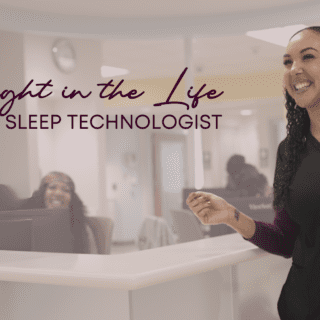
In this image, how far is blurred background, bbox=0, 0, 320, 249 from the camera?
3629 millimetres

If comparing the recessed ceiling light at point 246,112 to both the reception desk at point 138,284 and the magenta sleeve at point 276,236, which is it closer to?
the reception desk at point 138,284

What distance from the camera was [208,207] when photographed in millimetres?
1285

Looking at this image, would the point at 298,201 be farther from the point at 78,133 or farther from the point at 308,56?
the point at 78,133

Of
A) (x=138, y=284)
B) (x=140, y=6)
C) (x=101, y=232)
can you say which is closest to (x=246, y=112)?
(x=140, y=6)

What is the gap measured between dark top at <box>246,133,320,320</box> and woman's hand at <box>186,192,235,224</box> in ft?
0.57

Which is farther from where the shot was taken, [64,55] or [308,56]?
[64,55]

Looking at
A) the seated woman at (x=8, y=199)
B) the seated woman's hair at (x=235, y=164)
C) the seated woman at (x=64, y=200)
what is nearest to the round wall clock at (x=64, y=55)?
the seated woman at (x=64, y=200)

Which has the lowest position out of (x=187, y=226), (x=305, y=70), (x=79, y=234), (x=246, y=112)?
(x=187, y=226)

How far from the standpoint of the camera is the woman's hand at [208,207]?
128 cm

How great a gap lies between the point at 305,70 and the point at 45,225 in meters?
1.11

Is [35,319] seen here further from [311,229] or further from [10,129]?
[10,129]

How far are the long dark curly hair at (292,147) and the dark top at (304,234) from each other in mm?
15

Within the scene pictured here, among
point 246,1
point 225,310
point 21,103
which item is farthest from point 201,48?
point 225,310

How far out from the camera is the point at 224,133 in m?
8.99
